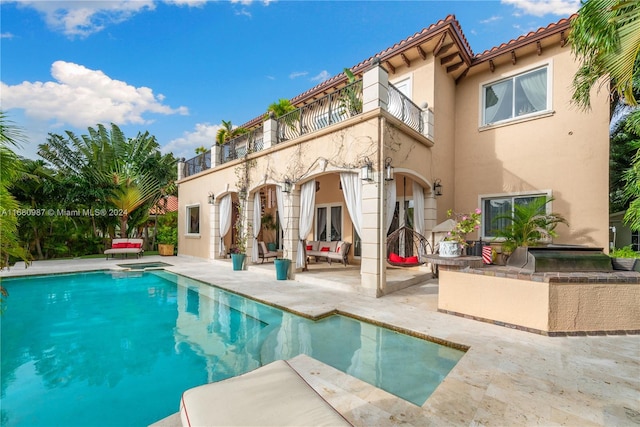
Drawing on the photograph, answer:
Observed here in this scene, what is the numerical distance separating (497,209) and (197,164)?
14513 mm

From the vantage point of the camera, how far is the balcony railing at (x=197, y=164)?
14.3 m

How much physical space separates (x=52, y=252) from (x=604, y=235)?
2314cm

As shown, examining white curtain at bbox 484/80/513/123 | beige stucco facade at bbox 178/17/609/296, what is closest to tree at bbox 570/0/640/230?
beige stucco facade at bbox 178/17/609/296

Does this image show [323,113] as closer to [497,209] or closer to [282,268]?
[282,268]

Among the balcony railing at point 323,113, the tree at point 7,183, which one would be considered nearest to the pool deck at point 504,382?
the tree at point 7,183

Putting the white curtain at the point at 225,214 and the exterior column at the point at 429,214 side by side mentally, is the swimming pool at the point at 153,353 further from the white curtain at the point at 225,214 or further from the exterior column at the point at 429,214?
the white curtain at the point at 225,214

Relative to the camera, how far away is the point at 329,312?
18.6 ft

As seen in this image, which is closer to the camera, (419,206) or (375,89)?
(375,89)

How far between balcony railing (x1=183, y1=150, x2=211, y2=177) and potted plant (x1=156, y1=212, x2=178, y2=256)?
4386 mm

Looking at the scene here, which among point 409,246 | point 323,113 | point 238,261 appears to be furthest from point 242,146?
point 409,246

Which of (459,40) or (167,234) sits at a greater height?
(459,40)

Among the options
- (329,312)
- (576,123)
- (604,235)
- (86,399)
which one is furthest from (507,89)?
(86,399)

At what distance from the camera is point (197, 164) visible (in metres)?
15.3

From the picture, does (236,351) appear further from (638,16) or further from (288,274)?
(638,16)
